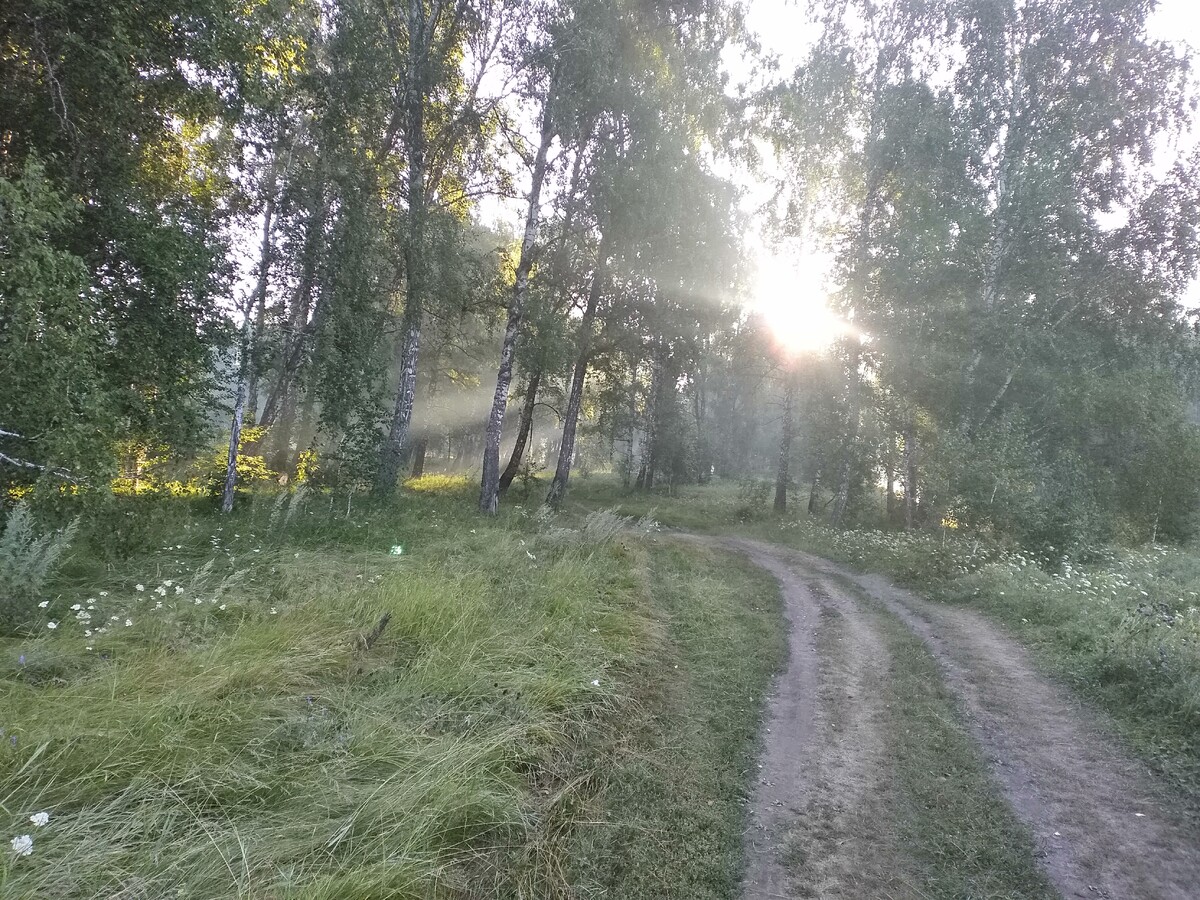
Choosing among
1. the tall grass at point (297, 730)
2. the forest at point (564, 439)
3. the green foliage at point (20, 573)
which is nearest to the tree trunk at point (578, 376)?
the forest at point (564, 439)

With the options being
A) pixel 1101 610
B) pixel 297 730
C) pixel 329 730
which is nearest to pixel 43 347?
pixel 297 730

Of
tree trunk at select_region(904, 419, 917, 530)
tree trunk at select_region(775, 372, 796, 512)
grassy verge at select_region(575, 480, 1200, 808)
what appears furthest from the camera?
tree trunk at select_region(775, 372, 796, 512)

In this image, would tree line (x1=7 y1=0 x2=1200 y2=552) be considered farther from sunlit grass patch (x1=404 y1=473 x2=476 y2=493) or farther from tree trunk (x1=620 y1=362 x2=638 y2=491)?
sunlit grass patch (x1=404 y1=473 x2=476 y2=493)

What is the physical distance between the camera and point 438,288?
12367 millimetres

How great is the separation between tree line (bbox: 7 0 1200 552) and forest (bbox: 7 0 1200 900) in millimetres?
94

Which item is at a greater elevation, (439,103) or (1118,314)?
(439,103)

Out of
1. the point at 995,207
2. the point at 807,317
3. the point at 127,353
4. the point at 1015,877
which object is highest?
the point at 995,207

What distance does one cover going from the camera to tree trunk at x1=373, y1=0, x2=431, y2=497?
1166 centimetres

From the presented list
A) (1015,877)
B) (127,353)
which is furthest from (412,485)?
(1015,877)

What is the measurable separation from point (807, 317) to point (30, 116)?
60.8 feet

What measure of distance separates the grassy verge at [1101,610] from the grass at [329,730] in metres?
3.16

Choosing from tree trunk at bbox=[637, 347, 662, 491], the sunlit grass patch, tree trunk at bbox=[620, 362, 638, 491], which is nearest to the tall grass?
the sunlit grass patch

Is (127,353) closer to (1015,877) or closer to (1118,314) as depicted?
(1015,877)

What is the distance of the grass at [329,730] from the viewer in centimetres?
254
